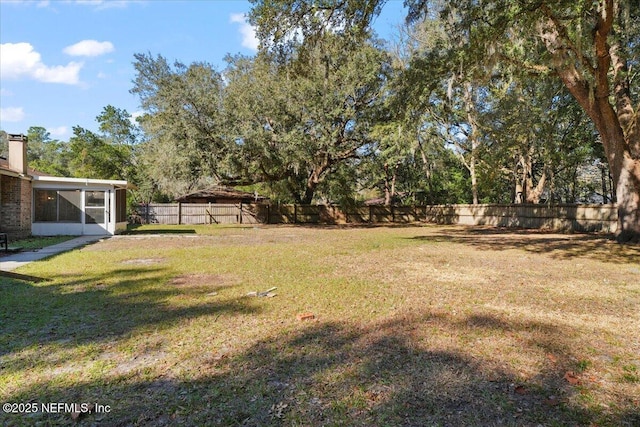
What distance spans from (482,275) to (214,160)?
1454 cm

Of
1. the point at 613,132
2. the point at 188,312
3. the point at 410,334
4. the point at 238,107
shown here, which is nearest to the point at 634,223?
the point at 613,132

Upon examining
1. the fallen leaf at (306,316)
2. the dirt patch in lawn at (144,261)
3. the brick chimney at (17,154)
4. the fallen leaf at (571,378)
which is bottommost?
the dirt patch in lawn at (144,261)

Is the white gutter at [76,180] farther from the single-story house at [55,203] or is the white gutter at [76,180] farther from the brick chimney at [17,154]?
the brick chimney at [17,154]

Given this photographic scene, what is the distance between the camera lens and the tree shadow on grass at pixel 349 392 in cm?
207

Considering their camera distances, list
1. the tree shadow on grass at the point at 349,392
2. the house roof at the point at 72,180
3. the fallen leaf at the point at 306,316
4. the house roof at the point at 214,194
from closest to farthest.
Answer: the tree shadow on grass at the point at 349,392 < the fallen leaf at the point at 306,316 < the house roof at the point at 72,180 < the house roof at the point at 214,194

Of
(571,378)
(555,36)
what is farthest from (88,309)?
(555,36)

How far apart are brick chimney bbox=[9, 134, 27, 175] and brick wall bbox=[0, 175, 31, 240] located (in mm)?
397

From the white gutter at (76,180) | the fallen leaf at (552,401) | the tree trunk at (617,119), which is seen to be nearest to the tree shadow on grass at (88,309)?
the fallen leaf at (552,401)

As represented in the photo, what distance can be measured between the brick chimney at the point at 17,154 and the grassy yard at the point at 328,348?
27.9 ft

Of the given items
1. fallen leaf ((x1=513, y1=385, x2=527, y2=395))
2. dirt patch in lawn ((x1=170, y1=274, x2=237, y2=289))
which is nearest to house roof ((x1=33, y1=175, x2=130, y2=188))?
dirt patch in lawn ((x1=170, y1=274, x2=237, y2=289))

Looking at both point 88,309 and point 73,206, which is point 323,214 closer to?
point 73,206

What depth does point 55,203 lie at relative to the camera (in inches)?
547

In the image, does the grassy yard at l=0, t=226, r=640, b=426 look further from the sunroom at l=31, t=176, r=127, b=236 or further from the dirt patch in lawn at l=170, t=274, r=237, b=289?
the sunroom at l=31, t=176, r=127, b=236

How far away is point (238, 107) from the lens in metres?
17.5
